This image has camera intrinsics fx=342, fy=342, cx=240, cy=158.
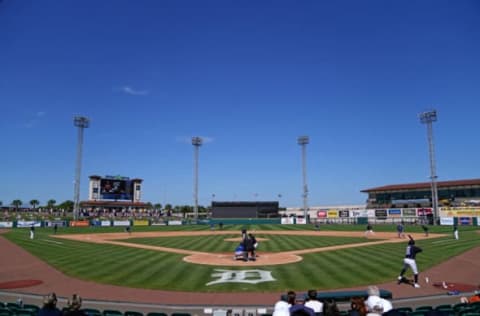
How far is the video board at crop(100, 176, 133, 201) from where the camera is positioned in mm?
106250

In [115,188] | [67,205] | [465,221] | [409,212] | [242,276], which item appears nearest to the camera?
[242,276]

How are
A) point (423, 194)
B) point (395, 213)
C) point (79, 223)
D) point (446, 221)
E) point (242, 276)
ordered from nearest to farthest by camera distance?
point (242, 276) → point (446, 221) → point (79, 223) → point (395, 213) → point (423, 194)

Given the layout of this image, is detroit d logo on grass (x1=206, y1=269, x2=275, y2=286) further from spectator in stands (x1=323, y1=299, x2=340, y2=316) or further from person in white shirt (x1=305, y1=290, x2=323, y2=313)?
spectator in stands (x1=323, y1=299, x2=340, y2=316)

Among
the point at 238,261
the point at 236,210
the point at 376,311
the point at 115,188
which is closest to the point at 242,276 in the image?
the point at 238,261

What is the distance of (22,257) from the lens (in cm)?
2700

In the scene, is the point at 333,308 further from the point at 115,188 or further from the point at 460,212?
the point at 115,188

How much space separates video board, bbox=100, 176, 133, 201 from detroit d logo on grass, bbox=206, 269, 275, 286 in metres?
94.9

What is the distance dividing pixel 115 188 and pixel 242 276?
98014mm

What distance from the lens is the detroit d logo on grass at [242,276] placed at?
56.5 feet

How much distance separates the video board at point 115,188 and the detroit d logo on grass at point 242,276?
9494 cm

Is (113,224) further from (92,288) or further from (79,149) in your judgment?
(92,288)

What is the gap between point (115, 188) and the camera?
108 metres

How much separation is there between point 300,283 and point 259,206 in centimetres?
8731

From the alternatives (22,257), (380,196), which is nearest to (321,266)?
(22,257)
